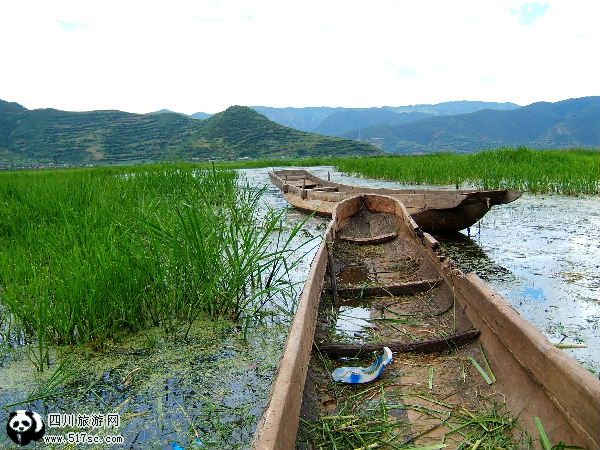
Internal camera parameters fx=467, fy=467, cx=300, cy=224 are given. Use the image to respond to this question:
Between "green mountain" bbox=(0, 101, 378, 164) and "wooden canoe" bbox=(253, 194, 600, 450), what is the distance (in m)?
51.4

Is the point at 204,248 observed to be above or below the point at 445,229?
above

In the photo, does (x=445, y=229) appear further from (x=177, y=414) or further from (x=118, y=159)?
(x=118, y=159)

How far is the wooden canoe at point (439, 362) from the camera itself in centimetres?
145

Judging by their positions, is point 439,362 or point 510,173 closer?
point 439,362

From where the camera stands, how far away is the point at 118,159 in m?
57.9

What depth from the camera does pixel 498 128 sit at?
137 metres

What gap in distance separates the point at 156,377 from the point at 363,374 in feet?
3.51

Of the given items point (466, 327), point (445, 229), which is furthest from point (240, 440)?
point (445, 229)

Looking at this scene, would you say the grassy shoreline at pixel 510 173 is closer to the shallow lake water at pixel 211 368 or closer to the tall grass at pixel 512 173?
the tall grass at pixel 512 173

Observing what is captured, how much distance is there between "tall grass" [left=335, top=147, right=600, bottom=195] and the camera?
28.7 ft

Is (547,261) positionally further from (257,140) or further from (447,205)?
(257,140)
